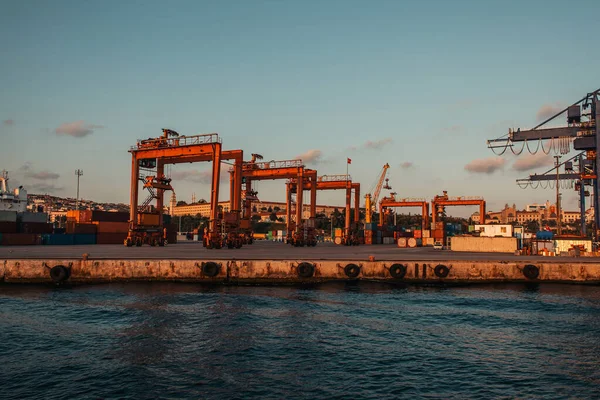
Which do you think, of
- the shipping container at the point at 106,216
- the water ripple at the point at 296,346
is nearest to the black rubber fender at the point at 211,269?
the water ripple at the point at 296,346

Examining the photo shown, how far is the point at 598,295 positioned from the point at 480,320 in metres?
12.9

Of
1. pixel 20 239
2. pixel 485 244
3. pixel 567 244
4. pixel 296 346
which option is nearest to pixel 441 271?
pixel 296 346

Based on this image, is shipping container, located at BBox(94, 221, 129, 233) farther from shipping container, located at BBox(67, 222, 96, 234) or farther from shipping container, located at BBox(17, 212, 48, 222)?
shipping container, located at BBox(17, 212, 48, 222)

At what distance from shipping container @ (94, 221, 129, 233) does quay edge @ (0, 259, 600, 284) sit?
42420 mm

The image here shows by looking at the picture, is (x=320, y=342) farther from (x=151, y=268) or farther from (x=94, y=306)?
(x=151, y=268)

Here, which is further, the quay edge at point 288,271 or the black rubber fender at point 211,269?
the black rubber fender at point 211,269

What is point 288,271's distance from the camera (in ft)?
109

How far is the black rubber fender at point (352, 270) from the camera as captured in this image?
33406 millimetres

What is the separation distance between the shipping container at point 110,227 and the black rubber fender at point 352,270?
54.0 metres

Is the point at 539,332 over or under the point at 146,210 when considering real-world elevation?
under

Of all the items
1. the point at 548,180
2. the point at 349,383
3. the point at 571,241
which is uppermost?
the point at 548,180

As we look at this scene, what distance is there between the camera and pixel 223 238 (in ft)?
190

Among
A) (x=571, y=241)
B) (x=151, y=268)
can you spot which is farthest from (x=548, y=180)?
(x=151, y=268)

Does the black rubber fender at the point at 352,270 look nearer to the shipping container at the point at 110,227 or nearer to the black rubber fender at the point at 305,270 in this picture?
the black rubber fender at the point at 305,270
